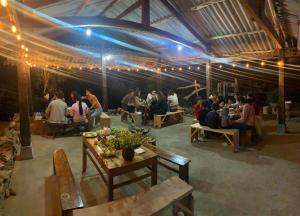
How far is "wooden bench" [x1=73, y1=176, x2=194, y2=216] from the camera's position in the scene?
239 centimetres

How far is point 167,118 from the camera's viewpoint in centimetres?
975

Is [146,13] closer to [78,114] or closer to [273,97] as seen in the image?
[78,114]

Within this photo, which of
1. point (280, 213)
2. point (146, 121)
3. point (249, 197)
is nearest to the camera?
point (280, 213)

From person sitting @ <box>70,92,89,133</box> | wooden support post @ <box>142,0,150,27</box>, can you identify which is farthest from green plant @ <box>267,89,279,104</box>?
person sitting @ <box>70,92,89,133</box>

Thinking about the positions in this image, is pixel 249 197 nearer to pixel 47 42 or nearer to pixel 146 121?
pixel 146 121

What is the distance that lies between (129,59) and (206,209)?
33.5ft

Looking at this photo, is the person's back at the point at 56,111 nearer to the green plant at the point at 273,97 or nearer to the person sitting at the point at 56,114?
the person sitting at the point at 56,114

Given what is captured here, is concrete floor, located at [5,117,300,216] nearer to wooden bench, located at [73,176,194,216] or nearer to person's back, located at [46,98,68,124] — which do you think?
wooden bench, located at [73,176,194,216]

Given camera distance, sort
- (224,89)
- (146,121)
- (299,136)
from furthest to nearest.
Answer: (224,89), (146,121), (299,136)

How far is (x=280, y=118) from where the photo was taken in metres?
7.81

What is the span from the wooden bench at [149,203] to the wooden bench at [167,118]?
5896 mm

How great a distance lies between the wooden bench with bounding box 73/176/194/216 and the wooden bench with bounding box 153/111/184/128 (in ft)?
19.3

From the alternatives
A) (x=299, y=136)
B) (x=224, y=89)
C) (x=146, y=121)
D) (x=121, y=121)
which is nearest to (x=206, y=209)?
(x=299, y=136)

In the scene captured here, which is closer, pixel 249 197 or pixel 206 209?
pixel 206 209
